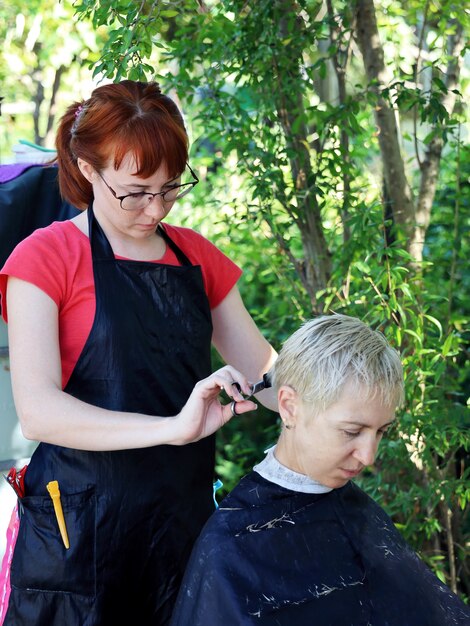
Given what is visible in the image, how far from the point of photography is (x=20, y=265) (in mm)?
1969

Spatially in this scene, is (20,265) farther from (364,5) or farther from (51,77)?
(51,77)

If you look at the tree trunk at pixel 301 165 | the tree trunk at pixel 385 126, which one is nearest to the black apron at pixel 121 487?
the tree trunk at pixel 301 165

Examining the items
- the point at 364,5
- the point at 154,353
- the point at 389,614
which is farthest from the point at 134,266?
the point at 364,5

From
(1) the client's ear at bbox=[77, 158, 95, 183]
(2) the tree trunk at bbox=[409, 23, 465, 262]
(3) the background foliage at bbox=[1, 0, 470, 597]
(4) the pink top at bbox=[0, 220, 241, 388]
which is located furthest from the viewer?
(2) the tree trunk at bbox=[409, 23, 465, 262]

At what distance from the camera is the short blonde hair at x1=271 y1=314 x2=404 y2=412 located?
1.99 metres

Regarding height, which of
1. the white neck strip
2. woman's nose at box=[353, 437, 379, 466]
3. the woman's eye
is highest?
the woman's eye

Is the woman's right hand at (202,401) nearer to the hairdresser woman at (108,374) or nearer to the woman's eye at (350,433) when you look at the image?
the hairdresser woman at (108,374)

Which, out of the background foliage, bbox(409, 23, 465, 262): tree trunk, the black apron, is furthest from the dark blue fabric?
bbox(409, 23, 465, 262): tree trunk

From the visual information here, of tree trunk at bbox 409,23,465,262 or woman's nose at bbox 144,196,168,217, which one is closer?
woman's nose at bbox 144,196,168,217

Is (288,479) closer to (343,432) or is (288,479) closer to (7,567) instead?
(343,432)

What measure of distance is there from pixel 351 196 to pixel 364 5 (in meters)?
0.64

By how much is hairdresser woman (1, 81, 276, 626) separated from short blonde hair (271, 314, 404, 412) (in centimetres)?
19

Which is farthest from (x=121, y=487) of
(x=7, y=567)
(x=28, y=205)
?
(x=28, y=205)

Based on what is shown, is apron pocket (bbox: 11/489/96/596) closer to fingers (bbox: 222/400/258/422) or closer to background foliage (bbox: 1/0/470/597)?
fingers (bbox: 222/400/258/422)
